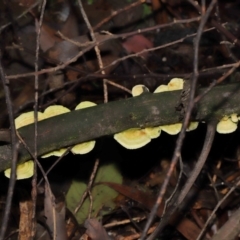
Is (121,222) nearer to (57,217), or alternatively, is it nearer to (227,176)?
(57,217)

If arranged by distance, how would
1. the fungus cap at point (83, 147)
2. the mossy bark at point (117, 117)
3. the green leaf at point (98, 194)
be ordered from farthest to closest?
the green leaf at point (98, 194) < the fungus cap at point (83, 147) < the mossy bark at point (117, 117)

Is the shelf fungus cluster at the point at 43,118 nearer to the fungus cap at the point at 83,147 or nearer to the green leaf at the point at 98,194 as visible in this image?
the fungus cap at the point at 83,147

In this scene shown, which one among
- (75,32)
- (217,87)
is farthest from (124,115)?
(75,32)

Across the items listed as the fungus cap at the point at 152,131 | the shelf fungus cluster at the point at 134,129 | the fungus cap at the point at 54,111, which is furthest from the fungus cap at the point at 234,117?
the fungus cap at the point at 54,111

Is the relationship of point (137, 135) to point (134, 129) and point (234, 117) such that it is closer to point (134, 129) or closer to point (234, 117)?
point (134, 129)

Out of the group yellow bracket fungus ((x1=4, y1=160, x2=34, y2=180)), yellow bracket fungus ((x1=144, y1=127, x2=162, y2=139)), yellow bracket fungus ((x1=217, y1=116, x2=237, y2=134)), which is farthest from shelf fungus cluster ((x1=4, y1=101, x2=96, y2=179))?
yellow bracket fungus ((x1=217, y1=116, x2=237, y2=134))

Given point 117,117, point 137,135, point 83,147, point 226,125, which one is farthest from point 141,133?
point 226,125
